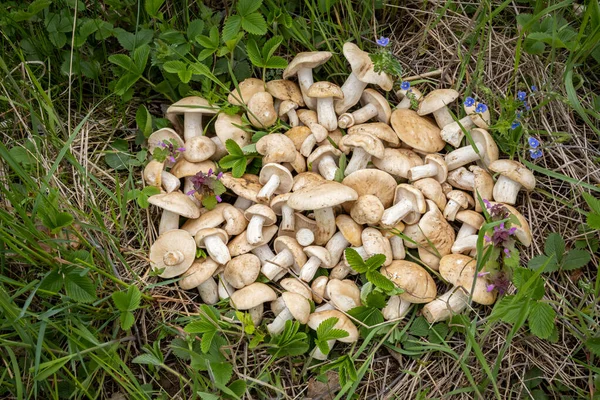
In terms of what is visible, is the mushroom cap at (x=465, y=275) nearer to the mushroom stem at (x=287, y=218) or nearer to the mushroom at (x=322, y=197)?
the mushroom at (x=322, y=197)

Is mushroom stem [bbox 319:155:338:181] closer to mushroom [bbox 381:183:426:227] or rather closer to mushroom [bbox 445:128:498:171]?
mushroom [bbox 381:183:426:227]

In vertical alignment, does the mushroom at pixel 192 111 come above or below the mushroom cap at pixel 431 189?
above

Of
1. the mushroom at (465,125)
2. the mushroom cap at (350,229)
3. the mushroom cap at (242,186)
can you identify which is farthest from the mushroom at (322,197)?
the mushroom at (465,125)

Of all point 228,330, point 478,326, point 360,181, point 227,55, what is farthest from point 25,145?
point 478,326

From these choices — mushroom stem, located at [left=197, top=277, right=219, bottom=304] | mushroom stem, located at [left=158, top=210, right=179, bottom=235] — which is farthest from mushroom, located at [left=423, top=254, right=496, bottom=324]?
mushroom stem, located at [left=158, top=210, right=179, bottom=235]

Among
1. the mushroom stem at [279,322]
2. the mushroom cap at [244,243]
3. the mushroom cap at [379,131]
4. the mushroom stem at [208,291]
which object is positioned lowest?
the mushroom stem at [279,322]

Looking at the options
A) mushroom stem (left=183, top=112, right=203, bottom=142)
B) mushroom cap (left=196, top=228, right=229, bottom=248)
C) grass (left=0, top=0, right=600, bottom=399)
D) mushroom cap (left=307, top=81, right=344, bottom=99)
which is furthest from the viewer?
mushroom stem (left=183, top=112, right=203, bottom=142)
